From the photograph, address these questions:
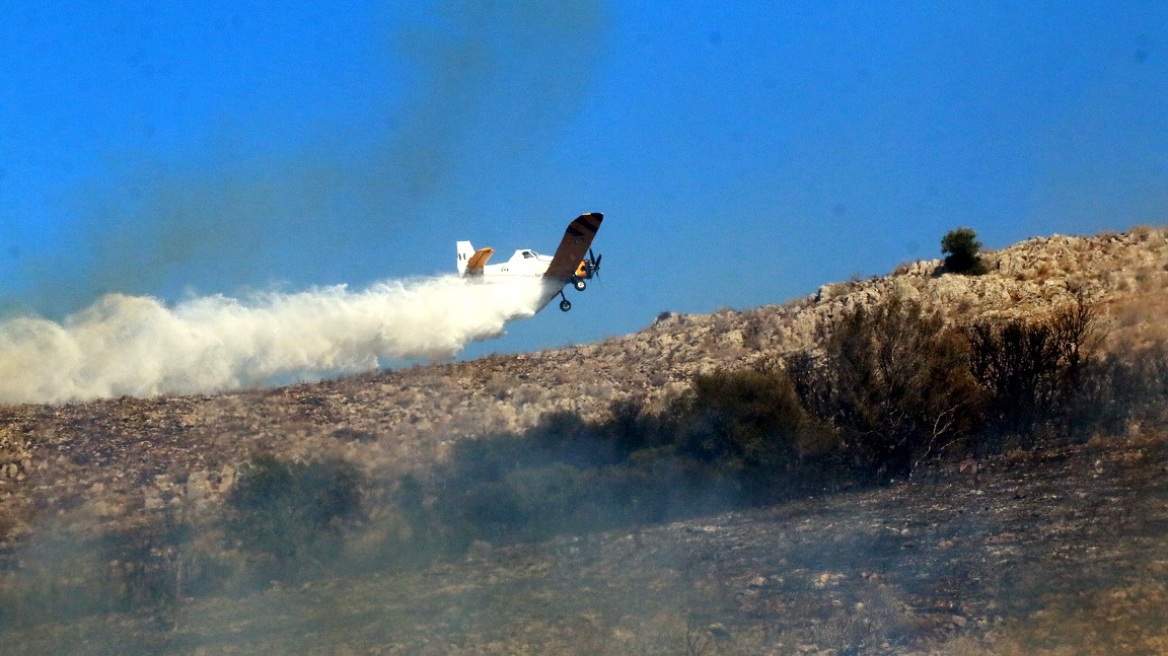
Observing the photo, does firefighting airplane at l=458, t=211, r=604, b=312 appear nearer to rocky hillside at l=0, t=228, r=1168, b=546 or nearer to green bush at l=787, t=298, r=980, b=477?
rocky hillside at l=0, t=228, r=1168, b=546

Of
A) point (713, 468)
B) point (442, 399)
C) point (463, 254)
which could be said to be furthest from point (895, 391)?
point (463, 254)

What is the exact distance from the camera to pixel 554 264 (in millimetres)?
43969

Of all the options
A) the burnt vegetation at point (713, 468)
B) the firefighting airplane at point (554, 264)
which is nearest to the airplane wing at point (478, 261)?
the firefighting airplane at point (554, 264)

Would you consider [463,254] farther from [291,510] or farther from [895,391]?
[895,391]

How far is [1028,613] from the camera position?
1634cm

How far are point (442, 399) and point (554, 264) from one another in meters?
6.52

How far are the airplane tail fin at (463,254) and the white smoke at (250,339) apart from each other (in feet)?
2.01

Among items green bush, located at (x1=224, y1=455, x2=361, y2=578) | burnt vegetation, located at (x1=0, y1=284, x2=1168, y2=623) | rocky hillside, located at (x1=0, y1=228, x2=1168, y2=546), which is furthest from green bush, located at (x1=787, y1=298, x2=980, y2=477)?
green bush, located at (x1=224, y1=455, x2=361, y2=578)

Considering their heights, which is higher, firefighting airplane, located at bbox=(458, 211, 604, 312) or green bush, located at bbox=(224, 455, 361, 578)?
firefighting airplane, located at bbox=(458, 211, 604, 312)

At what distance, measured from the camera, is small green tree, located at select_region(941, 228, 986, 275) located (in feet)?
156

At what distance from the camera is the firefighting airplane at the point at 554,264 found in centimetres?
4325

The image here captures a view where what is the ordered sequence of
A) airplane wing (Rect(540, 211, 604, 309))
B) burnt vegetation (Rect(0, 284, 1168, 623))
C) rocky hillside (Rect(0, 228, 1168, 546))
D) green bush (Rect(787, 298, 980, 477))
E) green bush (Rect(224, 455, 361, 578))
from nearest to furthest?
burnt vegetation (Rect(0, 284, 1168, 623)) → green bush (Rect(224, 455, 361, 578)) → green bush (Rect(787, 298, 980, 477)) → rocky hillside (Rect(0, 228, 1168, 546)) → airplane wing (Rect(540, 211, 604, 309))

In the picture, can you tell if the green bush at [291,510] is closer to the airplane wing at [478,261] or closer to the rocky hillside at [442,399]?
the rocky hillside at [442,399]

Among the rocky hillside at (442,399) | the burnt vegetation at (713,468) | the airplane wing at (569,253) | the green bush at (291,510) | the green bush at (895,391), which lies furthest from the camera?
the airplane wing at (569,253)
